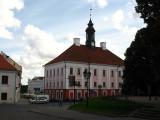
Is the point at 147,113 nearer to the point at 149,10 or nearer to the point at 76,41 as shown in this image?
the point at 149,10

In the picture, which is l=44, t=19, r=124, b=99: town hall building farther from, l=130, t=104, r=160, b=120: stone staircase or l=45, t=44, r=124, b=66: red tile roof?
l=130, t=104, r=160, b=120: stone staircase

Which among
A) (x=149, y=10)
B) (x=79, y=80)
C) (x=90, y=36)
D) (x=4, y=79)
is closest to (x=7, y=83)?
(x=4, y=79)

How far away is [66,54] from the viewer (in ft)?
200

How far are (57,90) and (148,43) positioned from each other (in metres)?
43.8

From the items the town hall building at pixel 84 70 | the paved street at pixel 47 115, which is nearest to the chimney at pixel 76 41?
the town hall building at pixel 84 70

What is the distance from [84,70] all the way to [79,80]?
3.06 meters

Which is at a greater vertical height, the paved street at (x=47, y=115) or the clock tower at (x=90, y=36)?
the clock tower at (x=90, y=36)

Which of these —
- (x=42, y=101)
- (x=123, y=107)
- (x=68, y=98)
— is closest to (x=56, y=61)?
(x=68, y=98)

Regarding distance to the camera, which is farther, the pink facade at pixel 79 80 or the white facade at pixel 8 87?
the pink facade at pixel 79 80

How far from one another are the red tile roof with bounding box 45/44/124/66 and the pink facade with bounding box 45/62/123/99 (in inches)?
51.5

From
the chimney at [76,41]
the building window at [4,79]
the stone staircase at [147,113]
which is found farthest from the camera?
the chimney at [76,41]

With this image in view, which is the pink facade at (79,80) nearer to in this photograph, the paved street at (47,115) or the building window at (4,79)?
the building window at (4,79)

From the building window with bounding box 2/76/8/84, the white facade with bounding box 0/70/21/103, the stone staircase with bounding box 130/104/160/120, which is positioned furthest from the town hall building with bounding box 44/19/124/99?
the stone staircase with bounding box 130/104/160/120

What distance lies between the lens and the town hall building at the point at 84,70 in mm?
58575
